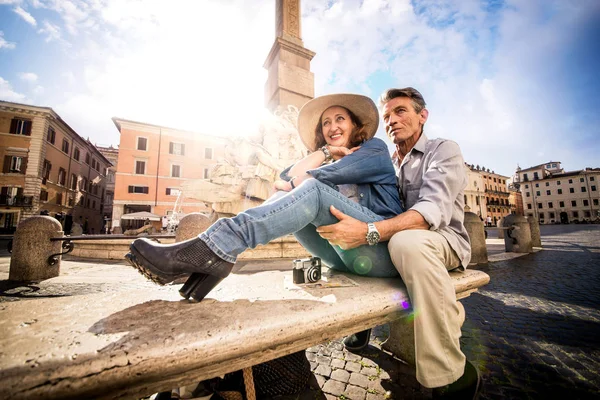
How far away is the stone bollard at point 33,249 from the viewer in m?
4.05

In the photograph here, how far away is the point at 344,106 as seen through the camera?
2387 mm

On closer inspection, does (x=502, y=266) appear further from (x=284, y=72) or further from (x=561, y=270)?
(x=284, y=72)

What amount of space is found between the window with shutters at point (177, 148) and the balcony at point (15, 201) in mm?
13864

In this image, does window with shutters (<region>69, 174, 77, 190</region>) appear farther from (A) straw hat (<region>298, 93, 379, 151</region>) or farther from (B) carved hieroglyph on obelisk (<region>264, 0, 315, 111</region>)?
(A) straw hat (<region>298, 93, 379, 151</region>)

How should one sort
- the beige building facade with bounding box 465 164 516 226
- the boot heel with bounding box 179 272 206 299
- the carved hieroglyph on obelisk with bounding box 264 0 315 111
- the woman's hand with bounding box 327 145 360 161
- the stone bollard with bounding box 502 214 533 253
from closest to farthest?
the boot heel with bounding box 179 272 206 299 < the woman's hand with bounding box 327 145 360 161 < the stone bollard with bounding box 502 214 533 253 < the carved hieroglyph on obelisk with bounding box 264 0 315 111 < the beige building facade with bounding box 465 164 516 226

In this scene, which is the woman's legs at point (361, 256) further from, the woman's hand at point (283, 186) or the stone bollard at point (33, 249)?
the stone bollard at point (33, 249)

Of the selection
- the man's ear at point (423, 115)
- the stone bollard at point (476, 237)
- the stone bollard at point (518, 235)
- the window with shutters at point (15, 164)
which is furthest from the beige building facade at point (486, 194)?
the window with shutters at point (15, 164)

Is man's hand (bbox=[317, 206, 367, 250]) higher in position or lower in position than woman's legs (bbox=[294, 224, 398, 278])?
higher

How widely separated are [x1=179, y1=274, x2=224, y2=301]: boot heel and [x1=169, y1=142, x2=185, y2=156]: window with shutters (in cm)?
3265

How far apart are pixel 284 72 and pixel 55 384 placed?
9680mm

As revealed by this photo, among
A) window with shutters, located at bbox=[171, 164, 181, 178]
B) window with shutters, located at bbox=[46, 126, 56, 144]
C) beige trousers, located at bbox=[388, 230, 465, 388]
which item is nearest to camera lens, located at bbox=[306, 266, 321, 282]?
beige trousers, located at bbox=[388, 230, 465, 388]

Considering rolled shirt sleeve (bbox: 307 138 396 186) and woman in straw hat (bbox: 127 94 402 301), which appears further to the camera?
rolled shirt sleeve (bbox: 307 138 396 186)

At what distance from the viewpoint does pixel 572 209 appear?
6203 cm

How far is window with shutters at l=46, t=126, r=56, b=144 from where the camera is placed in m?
25.8
